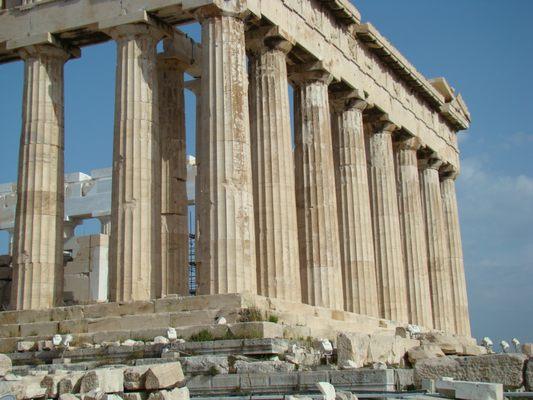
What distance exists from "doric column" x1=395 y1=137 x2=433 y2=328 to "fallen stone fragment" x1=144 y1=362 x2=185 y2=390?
26295 millimetres

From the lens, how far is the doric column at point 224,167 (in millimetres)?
24781

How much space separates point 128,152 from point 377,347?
10830mm

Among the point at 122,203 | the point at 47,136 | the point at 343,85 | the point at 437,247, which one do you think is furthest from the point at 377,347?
the point at 437,247

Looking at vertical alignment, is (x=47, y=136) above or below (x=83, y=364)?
above

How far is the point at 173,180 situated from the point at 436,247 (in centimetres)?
1796

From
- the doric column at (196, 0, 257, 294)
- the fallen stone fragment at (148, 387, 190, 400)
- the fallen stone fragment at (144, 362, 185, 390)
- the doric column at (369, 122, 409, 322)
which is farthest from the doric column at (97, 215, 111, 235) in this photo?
the fallen stone fragment at (148, 387, 190, 400)

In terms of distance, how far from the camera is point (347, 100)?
35.8 m

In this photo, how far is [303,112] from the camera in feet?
107

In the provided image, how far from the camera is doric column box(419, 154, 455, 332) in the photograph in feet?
143

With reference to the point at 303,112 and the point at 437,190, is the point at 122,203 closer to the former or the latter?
the point at 303,112

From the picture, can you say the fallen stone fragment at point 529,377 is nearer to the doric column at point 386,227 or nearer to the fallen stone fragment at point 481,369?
the fallen stone fragment at point 481,369

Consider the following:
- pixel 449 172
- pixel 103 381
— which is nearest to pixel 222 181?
pixel 103 381

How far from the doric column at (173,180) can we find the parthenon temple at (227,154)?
5 centimetres

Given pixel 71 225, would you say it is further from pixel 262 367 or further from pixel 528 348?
pixel 262 367
